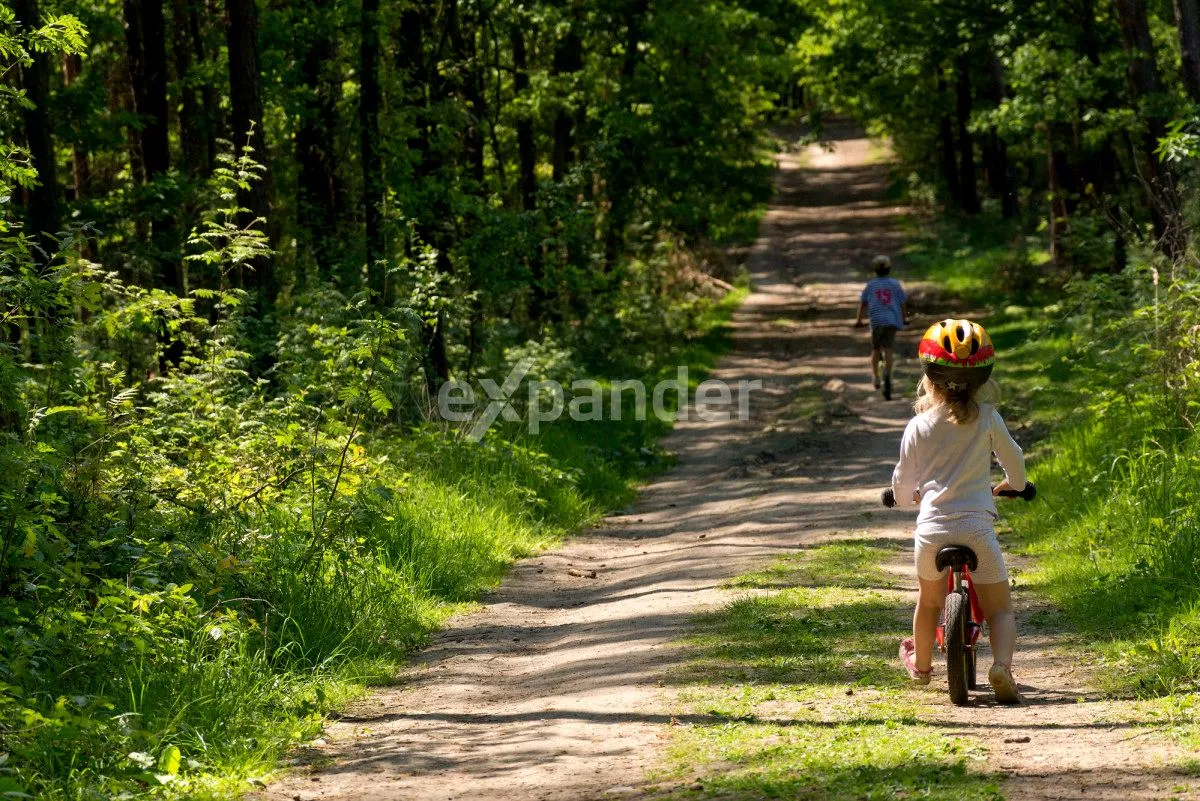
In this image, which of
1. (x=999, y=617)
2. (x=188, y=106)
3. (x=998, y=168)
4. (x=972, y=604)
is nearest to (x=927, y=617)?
(x=972, y=604)

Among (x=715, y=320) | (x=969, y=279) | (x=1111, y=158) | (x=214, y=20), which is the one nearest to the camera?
(x=214, y=20)

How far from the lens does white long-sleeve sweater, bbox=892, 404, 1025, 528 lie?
21.2 ft

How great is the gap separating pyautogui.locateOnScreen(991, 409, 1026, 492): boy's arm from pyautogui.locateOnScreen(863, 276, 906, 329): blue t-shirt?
1272 cm

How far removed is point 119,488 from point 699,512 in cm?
713

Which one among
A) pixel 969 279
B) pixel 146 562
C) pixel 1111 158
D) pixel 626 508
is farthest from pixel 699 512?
pixel 969 279

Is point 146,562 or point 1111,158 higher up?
point 1111,158

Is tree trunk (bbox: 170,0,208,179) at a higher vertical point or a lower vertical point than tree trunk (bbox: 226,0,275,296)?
higher

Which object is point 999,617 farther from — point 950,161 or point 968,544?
point 950,161

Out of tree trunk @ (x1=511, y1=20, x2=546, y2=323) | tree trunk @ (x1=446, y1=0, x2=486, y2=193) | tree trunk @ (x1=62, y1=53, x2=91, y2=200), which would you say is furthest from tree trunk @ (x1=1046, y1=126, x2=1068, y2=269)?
tree trunk @ (x1=62, y1=53, x2=91, y2=200)

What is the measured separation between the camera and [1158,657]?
739 centimetres

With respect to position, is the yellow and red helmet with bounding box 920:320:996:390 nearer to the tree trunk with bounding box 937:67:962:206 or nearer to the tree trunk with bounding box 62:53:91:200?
the tree trunk with bounding box 62:53:91:200

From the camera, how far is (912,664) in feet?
23.1

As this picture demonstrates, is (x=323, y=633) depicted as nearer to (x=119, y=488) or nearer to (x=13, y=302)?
(x=119, y=488)

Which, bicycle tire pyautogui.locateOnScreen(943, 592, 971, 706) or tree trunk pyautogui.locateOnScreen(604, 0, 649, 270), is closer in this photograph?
bicycle tire pyautogui.locateOnScreen(943, 592, 971, 706)
